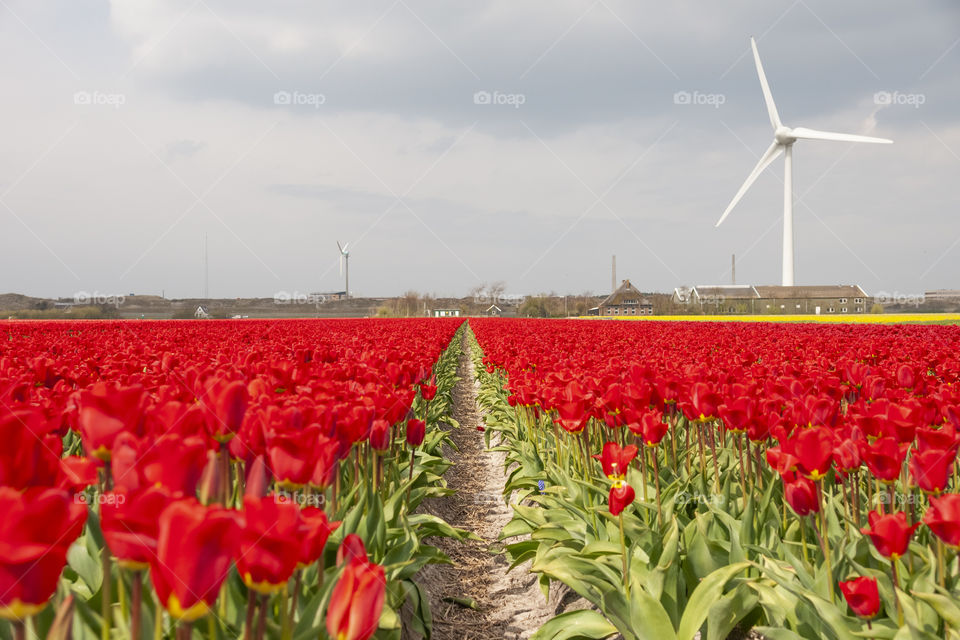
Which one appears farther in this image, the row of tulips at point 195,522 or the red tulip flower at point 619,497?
the red tulip flower at point 619,497

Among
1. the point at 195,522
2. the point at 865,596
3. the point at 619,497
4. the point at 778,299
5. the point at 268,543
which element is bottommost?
the point at 865,596

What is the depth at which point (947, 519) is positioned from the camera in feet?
5.92

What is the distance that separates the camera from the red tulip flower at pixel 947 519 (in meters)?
1.80

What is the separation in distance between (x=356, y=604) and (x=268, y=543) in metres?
0.22

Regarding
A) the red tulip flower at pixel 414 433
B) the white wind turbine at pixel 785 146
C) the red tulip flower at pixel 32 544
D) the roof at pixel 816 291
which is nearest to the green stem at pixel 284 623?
the red tulip flower at pixel 32 544

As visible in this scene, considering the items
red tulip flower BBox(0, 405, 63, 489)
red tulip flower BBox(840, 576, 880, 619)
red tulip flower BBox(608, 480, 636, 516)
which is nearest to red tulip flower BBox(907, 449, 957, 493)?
red tulip flower BBox(840, 576, 880, 619)

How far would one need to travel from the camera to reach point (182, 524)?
986mm

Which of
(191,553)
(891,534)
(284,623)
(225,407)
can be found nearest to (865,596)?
(891,534)

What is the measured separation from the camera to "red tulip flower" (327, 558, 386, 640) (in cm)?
122

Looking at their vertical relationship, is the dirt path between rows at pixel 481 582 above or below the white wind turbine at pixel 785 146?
below

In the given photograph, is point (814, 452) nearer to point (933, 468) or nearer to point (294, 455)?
point (933, 468)

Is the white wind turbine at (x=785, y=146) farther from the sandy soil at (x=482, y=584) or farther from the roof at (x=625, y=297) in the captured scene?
the roof at (x=625, y=297)

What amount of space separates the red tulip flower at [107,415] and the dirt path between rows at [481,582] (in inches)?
105

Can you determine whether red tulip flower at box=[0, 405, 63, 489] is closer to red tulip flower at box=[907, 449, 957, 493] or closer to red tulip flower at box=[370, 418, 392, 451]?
red tulip flower at box=[370, 418, 392, 451]
